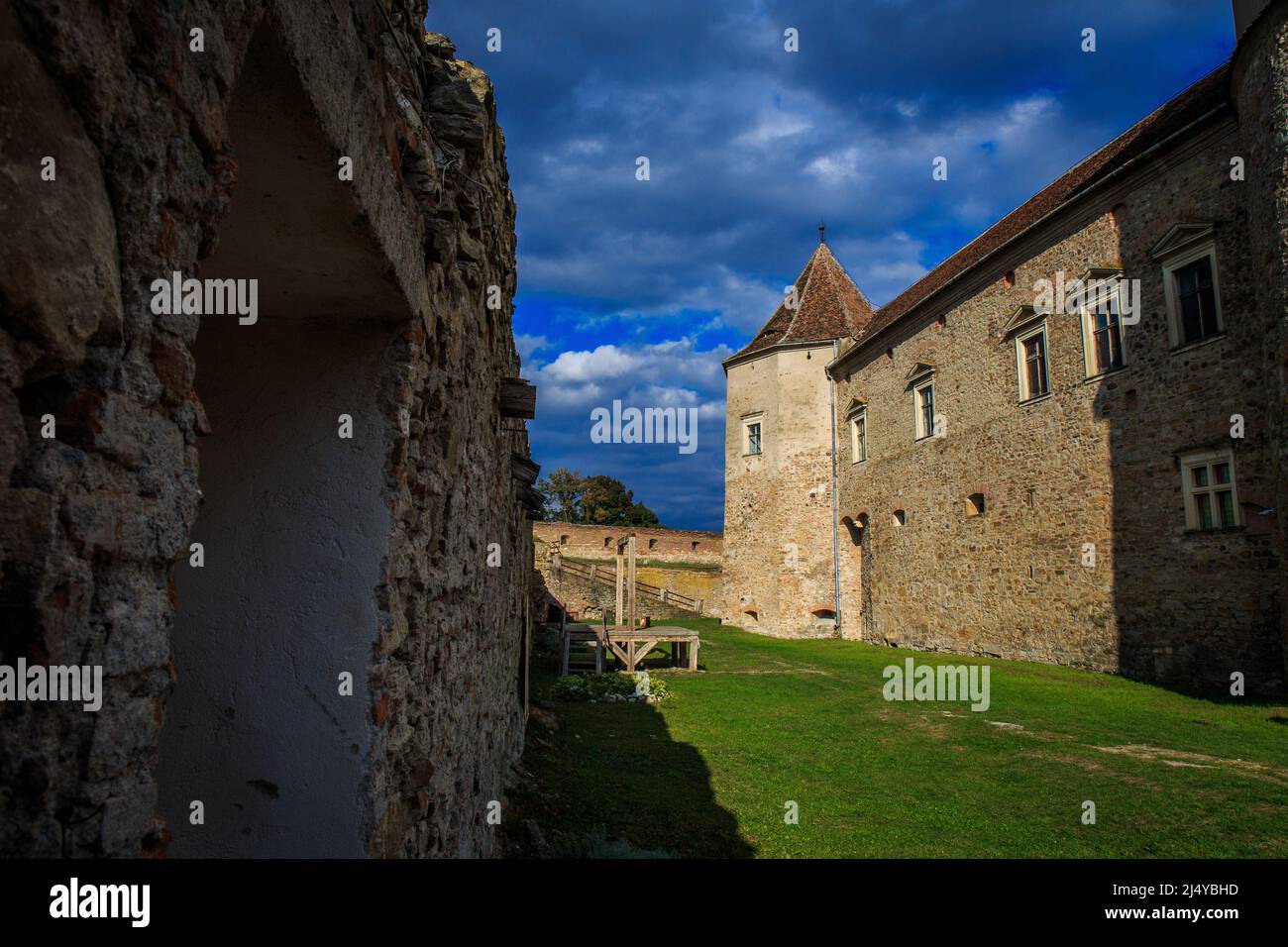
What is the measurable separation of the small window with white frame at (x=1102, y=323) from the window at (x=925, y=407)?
214 inches

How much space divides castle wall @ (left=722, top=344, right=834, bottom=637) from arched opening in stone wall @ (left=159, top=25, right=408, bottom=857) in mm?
23358

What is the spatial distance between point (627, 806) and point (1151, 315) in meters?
12.4

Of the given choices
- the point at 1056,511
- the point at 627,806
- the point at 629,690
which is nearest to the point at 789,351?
the point at 1056,511

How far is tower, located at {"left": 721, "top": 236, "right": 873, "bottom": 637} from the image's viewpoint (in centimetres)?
2503

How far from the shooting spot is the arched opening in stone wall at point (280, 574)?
7.97 ft

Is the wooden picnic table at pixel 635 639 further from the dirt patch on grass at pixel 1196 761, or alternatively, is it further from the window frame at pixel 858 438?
the window frame at pixel 858 438

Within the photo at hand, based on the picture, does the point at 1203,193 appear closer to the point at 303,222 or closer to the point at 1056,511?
the point at 1056,511

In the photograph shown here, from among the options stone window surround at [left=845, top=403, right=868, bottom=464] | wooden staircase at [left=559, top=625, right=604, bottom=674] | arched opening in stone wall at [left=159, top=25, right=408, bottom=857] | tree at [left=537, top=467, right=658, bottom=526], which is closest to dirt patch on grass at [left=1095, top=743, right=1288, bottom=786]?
arched opening in stone wall at [left=159, top=25, right=408, bottom=857]

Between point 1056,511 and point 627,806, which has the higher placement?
point 1056,511

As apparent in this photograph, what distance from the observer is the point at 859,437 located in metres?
24.3

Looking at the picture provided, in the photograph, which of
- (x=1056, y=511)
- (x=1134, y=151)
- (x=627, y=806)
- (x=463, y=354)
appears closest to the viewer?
(x=463, y=354)

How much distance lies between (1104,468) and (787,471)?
12.0 metres

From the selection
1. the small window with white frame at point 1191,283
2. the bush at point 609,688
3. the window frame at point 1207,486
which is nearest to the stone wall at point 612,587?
the bush at point 609,688

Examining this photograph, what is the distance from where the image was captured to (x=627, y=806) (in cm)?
632
